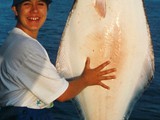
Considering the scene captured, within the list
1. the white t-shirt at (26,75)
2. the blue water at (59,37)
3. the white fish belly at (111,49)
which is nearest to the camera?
the white t-shirt at (26,75)

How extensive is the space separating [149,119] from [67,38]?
566 cm

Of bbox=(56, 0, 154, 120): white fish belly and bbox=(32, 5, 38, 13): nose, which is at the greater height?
bbox=(32, 5, 38, 13): nose

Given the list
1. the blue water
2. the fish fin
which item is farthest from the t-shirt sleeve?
the blue water

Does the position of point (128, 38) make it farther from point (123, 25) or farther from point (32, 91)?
point (32, 91)

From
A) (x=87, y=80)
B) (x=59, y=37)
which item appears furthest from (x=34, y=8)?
(x=59, y=37)

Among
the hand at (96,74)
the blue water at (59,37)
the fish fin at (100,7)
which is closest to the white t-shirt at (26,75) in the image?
the hand at (96,74)

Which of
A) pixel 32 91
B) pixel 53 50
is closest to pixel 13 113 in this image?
pixel 32 91

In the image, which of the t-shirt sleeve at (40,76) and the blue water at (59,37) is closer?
the t-shirt sleeve at (40,76)

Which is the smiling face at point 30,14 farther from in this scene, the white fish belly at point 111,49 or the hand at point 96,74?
the hand at point 96,74

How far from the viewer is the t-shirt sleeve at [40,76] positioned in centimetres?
340

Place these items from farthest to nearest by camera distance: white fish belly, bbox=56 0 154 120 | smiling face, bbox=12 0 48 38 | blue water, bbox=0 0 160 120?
1. blue water, bbox=0 0 160 120
2. white fish belly, bbox=56 0 154 120
3. smiling face, bbox=12 0 48 38

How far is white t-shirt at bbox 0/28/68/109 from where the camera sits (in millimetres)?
3400

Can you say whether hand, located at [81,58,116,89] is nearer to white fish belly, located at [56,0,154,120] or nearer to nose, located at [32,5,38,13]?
white fish belly, located at [56,0,154,120]

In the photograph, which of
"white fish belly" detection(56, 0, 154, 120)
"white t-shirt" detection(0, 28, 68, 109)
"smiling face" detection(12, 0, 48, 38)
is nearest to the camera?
"white t-shirt" detection(0, 28, 68, 109)
